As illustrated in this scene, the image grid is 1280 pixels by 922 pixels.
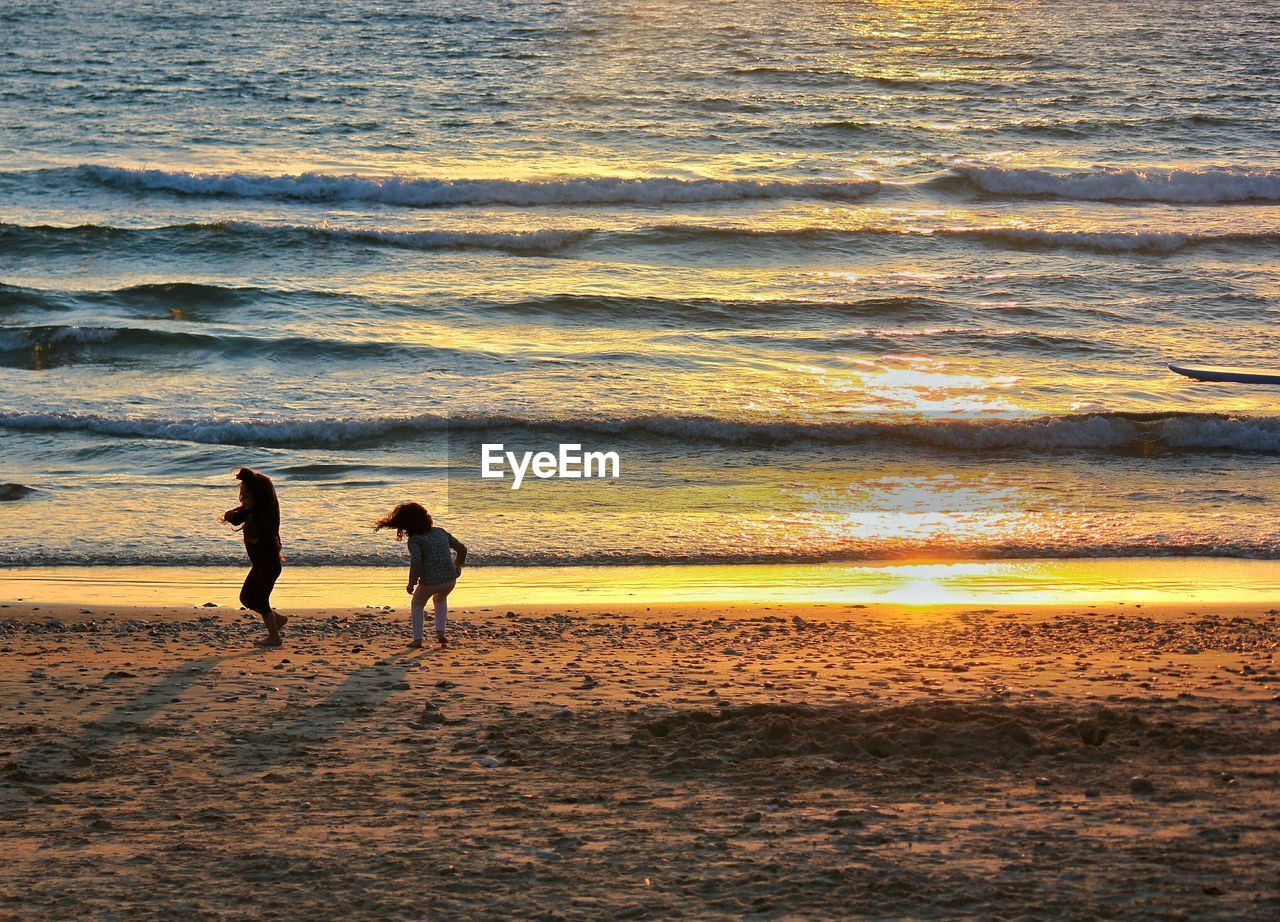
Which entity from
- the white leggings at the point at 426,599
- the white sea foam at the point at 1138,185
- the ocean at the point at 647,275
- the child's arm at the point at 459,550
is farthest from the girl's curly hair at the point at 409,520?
the white sea foam at the point at 1138,185

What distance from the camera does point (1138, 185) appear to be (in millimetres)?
30812

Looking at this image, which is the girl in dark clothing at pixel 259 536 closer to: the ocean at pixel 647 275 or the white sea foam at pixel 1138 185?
the ocean at pixel 647 275

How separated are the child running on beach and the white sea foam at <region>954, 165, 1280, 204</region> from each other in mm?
24224

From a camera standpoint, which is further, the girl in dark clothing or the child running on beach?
the girl in dark clothing

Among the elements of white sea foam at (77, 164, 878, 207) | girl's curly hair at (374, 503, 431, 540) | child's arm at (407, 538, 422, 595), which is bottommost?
child's arm at (407, 538, 422, 595)

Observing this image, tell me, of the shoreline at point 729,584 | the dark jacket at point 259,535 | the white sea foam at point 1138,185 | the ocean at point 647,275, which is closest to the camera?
the dark jacket at point 259,535

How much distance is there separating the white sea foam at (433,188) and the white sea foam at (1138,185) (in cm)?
327

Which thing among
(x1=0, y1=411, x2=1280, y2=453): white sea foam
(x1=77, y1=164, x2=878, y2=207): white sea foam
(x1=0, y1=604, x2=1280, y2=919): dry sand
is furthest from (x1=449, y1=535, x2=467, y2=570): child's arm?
(x1=77, y1=164, x2=878, y2=207): white sea foam

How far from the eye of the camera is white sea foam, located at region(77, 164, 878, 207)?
2952 cm

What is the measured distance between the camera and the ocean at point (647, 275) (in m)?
13.7

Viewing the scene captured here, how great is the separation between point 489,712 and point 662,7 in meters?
44.8

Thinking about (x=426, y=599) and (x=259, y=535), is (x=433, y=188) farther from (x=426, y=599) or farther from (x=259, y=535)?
(x=426, y=599)

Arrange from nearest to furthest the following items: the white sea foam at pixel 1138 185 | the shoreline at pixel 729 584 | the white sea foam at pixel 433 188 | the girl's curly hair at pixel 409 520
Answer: the girl's curly hair at pixel 409 520 → the shoreline at pixel 729 584 → the white sea foam at pixel 433 188 → the white sea foam at pixel 1138 185

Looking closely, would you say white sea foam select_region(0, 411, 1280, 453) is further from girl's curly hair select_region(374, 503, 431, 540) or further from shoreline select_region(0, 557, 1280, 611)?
girl's curly hair select_region(374, 503, 431, 540)
